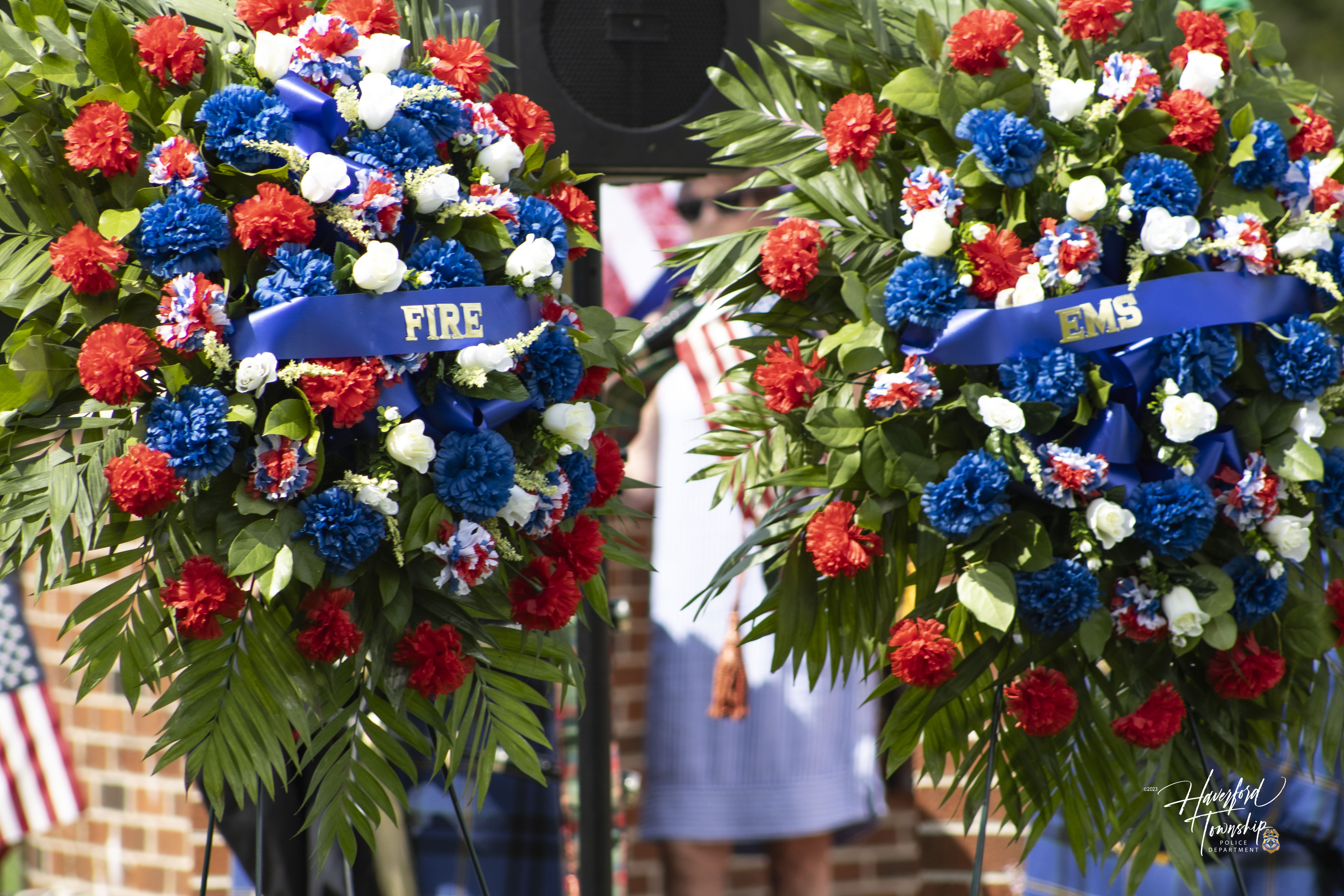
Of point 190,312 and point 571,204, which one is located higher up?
point 571,204

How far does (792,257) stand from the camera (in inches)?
58.7

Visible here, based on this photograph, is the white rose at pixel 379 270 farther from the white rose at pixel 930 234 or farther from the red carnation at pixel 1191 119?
the red carnation at pixel 1191 119

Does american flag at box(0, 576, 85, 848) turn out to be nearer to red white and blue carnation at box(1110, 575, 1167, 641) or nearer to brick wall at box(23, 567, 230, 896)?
brick wall at box(23, 567, 230, 896)

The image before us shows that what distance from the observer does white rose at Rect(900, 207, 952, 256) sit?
142 centimetres

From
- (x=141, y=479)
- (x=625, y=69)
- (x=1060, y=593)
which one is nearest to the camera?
(x=141, y=479)

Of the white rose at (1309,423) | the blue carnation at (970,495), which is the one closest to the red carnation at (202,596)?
the blue carnation at (970,495)

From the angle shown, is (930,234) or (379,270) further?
(930,234)

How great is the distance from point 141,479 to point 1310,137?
4.46ft

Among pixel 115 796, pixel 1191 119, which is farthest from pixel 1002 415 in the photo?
pixel 115 796

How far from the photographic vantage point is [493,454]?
50.8 inches

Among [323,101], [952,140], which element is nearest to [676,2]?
[952,140]

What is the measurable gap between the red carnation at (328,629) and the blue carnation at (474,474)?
0.14 metres

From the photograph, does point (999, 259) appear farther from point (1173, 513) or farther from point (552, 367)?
→ point (552, 367)

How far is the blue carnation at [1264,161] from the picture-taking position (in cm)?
147
